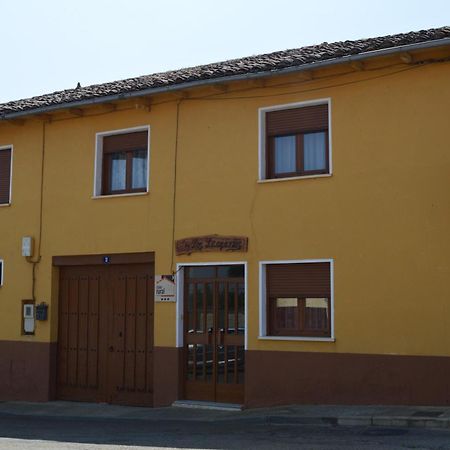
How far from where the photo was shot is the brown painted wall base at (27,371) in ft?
53.3

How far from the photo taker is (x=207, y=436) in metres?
11.3

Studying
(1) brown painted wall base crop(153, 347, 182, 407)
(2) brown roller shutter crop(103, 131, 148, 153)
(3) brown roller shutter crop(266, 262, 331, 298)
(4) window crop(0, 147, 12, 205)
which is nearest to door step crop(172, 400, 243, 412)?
(1) brown painted wall base crop(153, 347, 182, 407)

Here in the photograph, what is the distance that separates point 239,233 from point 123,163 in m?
3.20

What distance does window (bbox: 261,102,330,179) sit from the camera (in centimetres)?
1365

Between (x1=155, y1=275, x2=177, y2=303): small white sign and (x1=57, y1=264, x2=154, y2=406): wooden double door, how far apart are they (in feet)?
1.38

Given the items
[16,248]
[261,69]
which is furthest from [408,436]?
[16,248]

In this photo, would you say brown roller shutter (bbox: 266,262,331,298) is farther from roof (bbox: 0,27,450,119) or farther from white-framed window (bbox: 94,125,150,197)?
roof (bbox: 0,27,450,119)

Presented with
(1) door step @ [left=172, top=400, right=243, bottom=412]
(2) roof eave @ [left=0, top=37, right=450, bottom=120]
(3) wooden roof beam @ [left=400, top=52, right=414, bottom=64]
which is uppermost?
(2) roof eave @ [left=0, top=37, right=450, bottom=120]

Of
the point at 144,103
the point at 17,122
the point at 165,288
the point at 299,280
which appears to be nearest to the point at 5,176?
the point at 17,122

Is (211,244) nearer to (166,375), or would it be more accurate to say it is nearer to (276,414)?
(166,375)

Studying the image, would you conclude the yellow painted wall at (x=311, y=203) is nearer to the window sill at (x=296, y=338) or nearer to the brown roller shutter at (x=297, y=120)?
the window sill at (x=296, y=338)

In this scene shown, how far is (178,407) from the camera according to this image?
1439 cm

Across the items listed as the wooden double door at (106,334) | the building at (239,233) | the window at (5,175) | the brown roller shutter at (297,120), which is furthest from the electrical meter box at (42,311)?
the brown roller shutter at (297,120)

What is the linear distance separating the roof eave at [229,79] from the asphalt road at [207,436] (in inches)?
222
